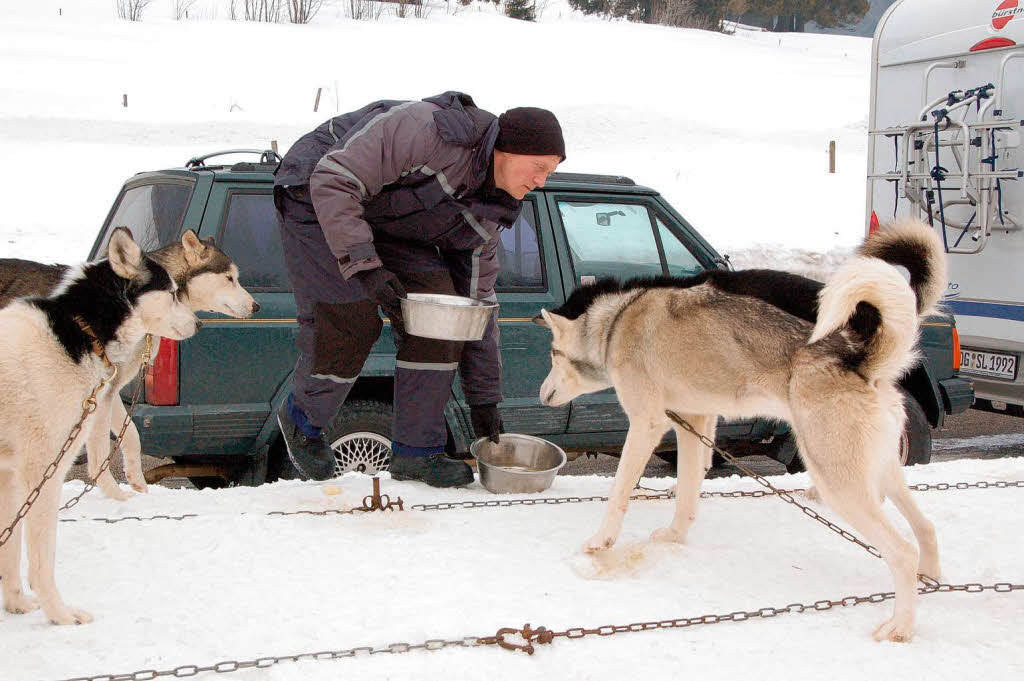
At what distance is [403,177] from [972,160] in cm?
475

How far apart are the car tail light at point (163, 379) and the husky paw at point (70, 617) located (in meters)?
1.55

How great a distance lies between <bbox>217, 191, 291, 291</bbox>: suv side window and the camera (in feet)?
15.5

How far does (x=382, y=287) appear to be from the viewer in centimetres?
390

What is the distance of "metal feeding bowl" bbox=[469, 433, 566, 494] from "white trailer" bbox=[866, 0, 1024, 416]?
3103 millimetres

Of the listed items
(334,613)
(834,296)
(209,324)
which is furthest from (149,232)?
(834,296)

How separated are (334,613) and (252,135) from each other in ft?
66.8

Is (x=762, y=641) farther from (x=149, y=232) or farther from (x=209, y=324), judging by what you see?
(x=149, y=232)

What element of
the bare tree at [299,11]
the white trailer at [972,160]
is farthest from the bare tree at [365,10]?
the white trailer at [972,160]

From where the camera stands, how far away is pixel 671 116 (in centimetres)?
2620

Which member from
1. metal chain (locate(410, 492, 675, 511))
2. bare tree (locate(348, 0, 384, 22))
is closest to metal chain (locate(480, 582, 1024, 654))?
metal chain (locate(410, 492, 675, 511))

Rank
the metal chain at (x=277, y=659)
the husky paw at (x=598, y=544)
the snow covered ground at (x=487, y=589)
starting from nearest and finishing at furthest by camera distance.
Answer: the metal chain at (x=277, y=659) → the snow covered ground at (x=487, y=589) → the husky paw at (x=598, y=544)

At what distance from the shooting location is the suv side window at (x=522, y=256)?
5.18 meters

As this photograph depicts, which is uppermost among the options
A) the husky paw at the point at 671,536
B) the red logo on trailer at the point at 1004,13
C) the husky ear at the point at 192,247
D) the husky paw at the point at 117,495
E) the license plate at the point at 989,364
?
the red logo on trailer at the point at 1004,13

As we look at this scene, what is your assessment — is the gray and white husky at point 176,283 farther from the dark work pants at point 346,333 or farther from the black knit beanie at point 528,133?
the black knit beanie at point 528,133
